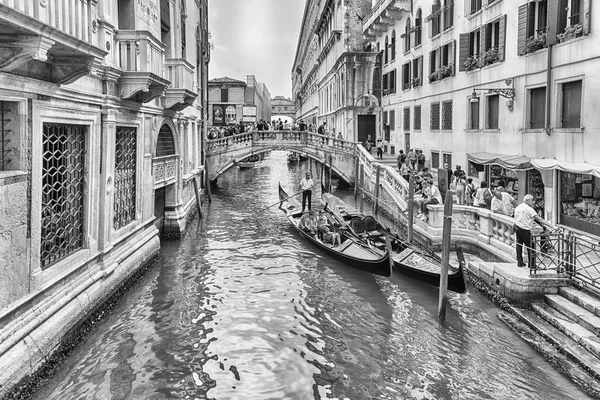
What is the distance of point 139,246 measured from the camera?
35.7 ft

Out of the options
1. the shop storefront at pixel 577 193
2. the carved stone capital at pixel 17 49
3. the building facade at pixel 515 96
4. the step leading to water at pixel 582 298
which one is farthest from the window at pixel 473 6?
the carved stone capital at pixel 17 49

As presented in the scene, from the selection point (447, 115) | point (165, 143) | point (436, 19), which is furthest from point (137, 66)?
point (436, 19)

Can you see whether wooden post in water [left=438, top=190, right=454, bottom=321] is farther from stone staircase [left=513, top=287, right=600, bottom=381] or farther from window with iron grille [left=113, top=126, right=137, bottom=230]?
window with iron grille [left=113, top=126, right=137, bottom=230]

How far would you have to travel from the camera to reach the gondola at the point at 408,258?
940 centimetres

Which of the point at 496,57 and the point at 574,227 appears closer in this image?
the point at 574,227

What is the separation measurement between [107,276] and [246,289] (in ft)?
8.74

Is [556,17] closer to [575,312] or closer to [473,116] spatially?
[473,116]

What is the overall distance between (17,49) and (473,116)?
1377cm

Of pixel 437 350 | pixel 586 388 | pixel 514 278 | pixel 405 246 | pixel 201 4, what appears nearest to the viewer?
pixel 586 388

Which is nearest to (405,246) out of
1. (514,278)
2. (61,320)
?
(514,278)

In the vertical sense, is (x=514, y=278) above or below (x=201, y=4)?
below

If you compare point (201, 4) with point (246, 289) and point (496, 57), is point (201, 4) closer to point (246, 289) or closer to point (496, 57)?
point (496, 57)

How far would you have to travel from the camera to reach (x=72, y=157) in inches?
306

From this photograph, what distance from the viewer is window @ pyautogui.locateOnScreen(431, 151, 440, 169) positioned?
1928 cm
